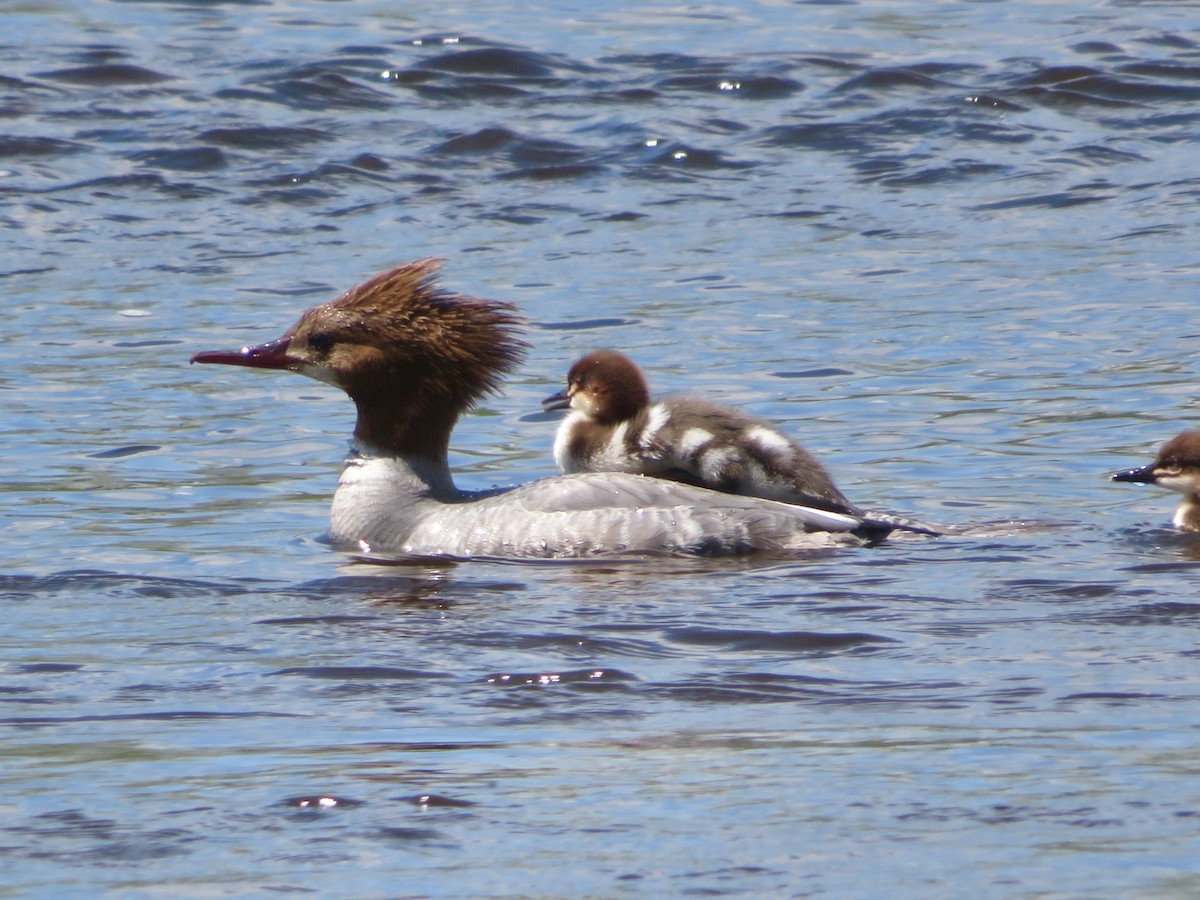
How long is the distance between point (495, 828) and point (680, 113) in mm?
12881

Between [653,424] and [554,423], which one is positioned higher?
[653,424]

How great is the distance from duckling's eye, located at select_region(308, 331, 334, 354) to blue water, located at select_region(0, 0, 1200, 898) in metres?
0.67

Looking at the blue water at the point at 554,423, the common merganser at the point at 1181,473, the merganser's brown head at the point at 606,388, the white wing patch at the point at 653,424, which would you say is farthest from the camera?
the merganser's brown head at the point at 606,388

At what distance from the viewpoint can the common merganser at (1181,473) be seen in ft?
25.9

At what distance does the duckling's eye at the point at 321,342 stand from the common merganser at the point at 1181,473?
A: 3.01 m

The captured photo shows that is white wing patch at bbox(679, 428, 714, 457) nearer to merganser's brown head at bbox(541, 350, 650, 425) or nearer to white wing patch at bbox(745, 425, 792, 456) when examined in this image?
white wing patch at bbox(745, 425, 792, 456)

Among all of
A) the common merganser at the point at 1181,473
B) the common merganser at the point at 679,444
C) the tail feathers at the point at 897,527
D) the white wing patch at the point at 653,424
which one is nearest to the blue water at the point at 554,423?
the tail feathers at the point at 897,527

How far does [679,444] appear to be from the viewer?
8172mm

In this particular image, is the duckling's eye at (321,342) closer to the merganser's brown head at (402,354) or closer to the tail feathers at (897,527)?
the merganser's brown head at (402,354)

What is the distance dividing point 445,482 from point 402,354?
522 mm

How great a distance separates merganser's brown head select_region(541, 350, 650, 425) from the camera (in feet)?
27.7

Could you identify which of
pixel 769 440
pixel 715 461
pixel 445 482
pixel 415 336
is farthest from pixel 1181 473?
pixel 415 336

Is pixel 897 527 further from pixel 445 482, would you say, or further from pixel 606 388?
pixel 445 482

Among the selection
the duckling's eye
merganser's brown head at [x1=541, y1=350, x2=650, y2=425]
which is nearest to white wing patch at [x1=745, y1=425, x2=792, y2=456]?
merganser's brown head at [x1=541, y1=350, x2=650, y2=425]
